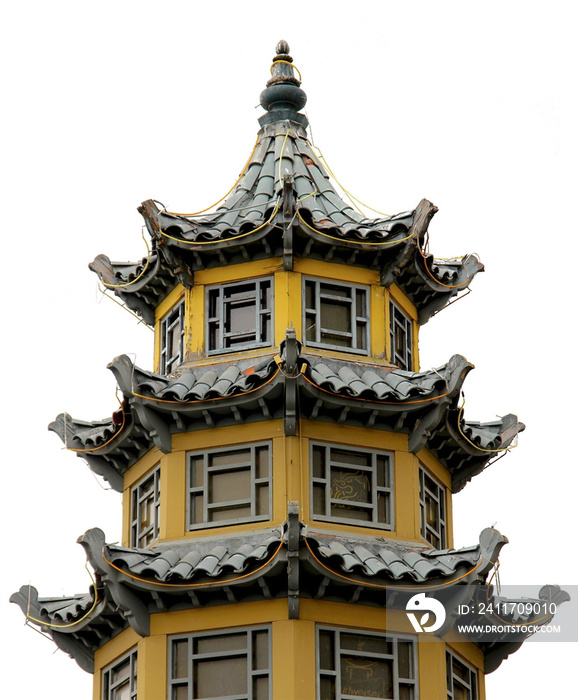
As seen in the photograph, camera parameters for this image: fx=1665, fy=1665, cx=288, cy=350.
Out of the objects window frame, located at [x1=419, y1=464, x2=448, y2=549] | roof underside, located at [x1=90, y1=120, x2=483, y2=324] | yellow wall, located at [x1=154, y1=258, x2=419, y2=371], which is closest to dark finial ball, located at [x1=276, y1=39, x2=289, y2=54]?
roof underside, located at [x1=90, y1=120, x2=483, y2=324]

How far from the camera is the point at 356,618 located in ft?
Answer: 117

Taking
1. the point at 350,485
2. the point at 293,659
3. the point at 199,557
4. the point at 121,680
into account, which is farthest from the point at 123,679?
the point at 350,485

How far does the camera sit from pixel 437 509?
39875 millimetres

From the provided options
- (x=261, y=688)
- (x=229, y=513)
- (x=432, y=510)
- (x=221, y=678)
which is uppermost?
(x=432, y=510)

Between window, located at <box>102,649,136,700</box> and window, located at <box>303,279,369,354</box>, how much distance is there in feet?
27.9

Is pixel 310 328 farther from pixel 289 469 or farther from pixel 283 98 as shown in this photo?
pixel 283 98

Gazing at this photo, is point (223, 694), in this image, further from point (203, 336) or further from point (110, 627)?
point (203, 336)

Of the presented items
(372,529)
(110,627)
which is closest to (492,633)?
(372,529)

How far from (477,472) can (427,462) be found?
2126 mm

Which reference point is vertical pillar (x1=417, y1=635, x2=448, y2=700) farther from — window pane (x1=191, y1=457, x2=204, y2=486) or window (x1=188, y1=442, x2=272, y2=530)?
window pane (x1=191, y1=457, x2=204, y2=486)

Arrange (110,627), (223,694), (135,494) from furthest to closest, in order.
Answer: (135,494)
(110,627)
(223,694)

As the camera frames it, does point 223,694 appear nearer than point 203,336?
Yes

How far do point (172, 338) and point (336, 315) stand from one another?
4.31 meters

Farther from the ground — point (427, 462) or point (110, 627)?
point (427, 462)
